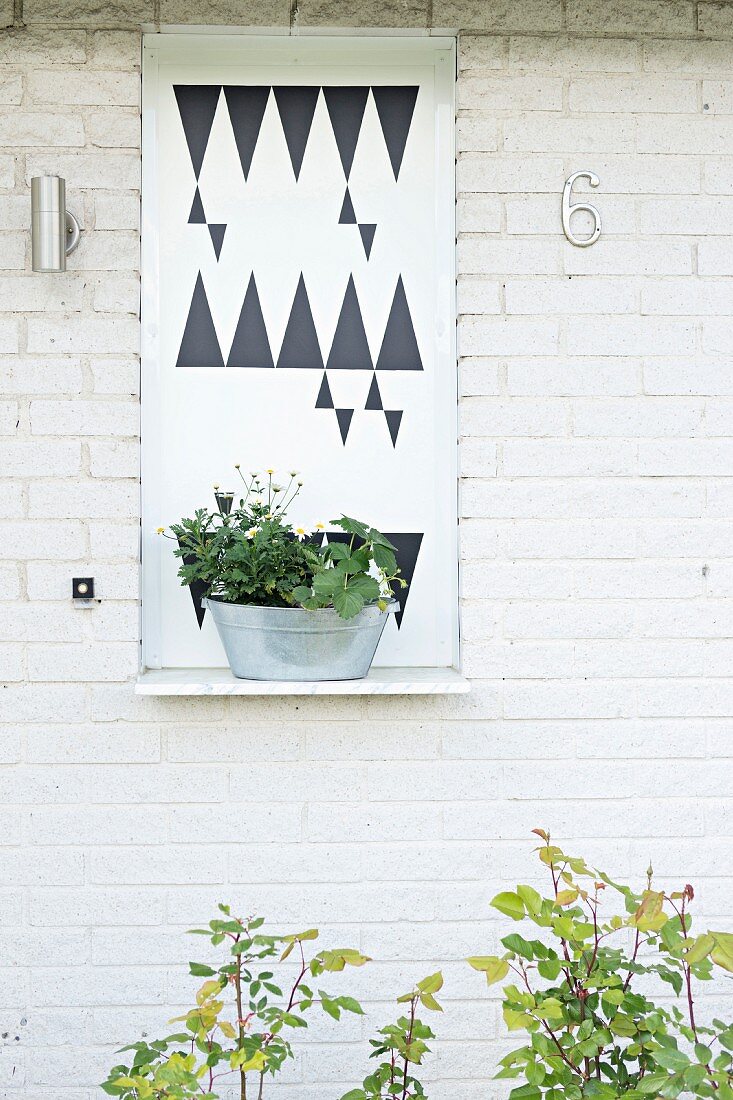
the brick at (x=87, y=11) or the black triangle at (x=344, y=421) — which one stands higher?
the brick at (x=87, y=11)

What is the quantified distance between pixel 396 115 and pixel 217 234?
51cm

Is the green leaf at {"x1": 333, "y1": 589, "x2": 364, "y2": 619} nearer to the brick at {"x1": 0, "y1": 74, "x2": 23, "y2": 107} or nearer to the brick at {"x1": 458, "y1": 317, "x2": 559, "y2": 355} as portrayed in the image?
the brick at {"x1": 458, "y1": 317, "x2": 559, "y2": 355}

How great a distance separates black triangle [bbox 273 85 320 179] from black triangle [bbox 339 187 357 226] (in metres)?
0.13

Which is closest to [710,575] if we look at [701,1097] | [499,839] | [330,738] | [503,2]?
[499,839]

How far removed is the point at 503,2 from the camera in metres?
2.14

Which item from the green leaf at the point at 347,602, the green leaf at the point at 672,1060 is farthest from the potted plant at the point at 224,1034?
the green leaf at the point at 347,602

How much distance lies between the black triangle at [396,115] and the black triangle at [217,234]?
0.43 meters

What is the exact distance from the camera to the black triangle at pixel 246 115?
2.24 metres

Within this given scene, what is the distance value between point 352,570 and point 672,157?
1201 mm

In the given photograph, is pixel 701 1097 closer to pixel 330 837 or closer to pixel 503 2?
pixel 330 837

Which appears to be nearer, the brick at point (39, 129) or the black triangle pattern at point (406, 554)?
the brick at point (39, 129)

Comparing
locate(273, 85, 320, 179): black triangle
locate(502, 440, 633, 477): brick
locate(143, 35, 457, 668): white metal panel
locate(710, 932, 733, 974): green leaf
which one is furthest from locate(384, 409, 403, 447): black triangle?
locate(710, 932, 733, 974): green leaf

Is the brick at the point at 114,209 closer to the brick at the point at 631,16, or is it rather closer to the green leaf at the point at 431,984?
the brick at the point at 631,16

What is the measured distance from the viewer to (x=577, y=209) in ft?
7.06
